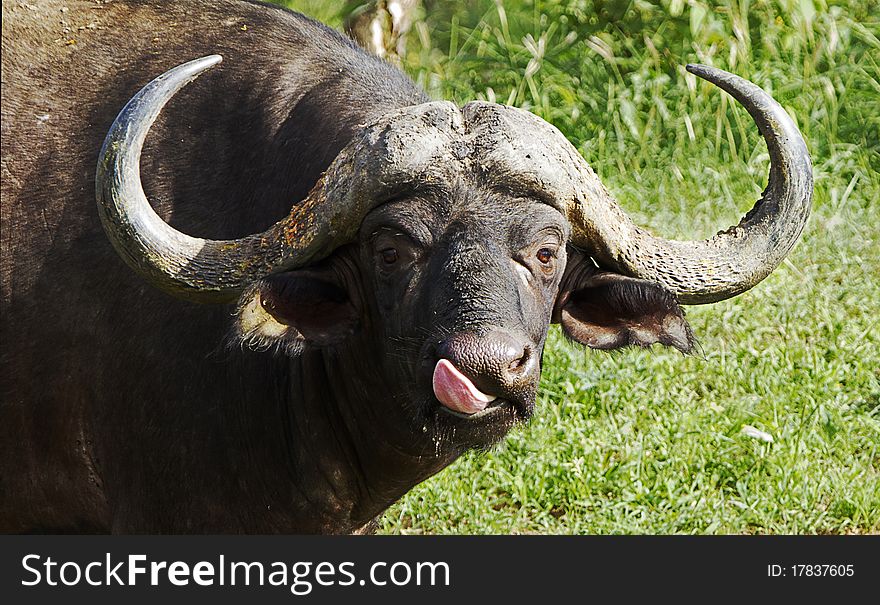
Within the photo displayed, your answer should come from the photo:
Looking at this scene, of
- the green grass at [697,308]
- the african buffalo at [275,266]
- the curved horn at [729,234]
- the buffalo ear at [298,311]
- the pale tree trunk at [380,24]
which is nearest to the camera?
the african buffalo at [275,266]

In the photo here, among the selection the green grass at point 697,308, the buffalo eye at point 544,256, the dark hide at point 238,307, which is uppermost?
the buffalo eye at point 544,256

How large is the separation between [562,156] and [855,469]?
291 cm

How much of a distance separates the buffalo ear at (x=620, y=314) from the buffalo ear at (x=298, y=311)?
76cm

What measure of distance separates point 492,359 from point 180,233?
1305mm

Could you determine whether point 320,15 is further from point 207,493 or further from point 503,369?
point 503,369

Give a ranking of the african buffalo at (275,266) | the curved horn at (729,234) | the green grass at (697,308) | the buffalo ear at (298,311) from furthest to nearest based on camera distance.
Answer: the green grass at (697,308), the curved horn at (729,234), the buffalo ear at (298,311), the african buffalo at (275,266)

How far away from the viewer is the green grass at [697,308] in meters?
6.75

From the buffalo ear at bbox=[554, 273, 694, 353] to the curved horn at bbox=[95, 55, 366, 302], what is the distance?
86 centimetres

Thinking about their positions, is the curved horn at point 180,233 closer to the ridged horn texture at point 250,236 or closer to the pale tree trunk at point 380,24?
the ridged horn texture at point 250,236

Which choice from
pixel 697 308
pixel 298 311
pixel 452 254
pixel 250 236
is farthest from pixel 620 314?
pixel 697 308

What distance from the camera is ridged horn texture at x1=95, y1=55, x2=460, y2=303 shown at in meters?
4.61

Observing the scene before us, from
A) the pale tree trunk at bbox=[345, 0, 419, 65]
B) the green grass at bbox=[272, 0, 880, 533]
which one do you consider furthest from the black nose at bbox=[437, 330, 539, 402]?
the pale tree trunk at bbox=[345, 0, 419, 65]

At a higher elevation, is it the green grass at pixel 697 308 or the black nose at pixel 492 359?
the black nose at pixel 492 359

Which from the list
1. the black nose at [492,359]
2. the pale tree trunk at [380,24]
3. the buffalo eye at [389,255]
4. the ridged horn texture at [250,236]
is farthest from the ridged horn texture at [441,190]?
the pale tree trunk at [380,24]
